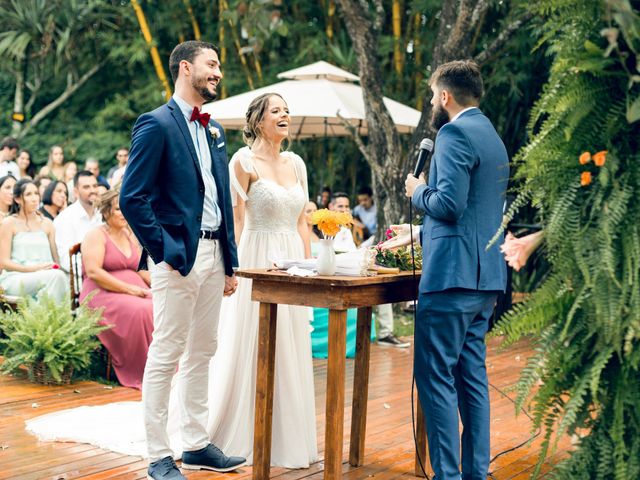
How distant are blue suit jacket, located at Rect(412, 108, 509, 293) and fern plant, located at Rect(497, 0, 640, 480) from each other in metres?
0.84

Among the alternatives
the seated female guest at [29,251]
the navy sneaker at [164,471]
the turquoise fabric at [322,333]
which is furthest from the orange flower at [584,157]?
the seated female guest at [29,251]

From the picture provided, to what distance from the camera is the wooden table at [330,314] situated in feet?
12.9

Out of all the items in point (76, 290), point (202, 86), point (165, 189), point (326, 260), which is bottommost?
point (76, 290)

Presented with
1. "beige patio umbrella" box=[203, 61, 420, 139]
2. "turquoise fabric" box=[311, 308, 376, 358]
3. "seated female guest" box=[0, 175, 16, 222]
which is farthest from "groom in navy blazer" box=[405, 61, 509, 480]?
"beige patio umbrella" box=[203, 61, 420, 139]

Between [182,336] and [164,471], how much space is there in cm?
64

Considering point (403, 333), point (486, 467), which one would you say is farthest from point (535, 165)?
point (403, 333)

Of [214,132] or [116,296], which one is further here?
[116,296]

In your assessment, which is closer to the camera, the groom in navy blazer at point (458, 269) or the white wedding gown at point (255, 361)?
the groom in navy blazer at point (458, 269)

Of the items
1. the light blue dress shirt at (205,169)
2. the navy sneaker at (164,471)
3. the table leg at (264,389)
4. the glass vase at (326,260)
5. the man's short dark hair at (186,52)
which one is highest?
the man's short dark hair at (186,52)

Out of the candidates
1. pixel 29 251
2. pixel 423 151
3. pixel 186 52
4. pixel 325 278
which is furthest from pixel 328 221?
pixel 29 251

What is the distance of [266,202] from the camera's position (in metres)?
4.77

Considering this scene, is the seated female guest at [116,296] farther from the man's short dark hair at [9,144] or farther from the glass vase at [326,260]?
the man's short dark hair at [9,144]

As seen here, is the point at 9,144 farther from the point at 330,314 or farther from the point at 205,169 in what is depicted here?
the point at 330,314

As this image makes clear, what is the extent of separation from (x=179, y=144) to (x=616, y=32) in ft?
7.37
